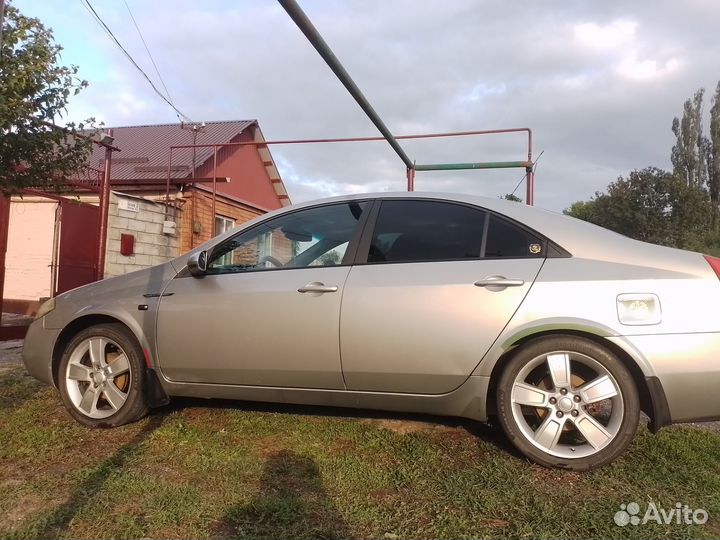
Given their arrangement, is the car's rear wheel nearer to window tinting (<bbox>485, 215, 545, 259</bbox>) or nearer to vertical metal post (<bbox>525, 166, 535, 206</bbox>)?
window tinting (<bbox>485, 215, 545, 259</bbox>)

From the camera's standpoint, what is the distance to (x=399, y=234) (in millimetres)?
3561

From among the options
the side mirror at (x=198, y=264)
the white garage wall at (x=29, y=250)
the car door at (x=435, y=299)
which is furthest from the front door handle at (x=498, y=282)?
the white garage wall at (x=29, y=250)

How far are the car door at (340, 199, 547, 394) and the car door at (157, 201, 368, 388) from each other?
16 cm

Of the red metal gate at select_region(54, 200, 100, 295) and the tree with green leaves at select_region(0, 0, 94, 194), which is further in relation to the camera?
the red metal gate at select_region(54, 200, 100, 295)

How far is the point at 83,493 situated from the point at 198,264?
1.53 m

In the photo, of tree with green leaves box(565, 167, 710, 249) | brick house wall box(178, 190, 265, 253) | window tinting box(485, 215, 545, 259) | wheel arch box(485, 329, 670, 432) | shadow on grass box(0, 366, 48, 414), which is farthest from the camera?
tree with green leaves box(565, 167, 710, 249)

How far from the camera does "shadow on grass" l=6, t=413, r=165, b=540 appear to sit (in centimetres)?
241

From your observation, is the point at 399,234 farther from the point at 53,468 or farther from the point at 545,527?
the point at 53,468

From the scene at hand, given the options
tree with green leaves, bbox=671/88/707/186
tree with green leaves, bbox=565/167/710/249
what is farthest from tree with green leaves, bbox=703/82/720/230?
tree with green leaves, bbox=565/167/710/249

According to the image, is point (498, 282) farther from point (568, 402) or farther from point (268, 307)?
point (268, 307)

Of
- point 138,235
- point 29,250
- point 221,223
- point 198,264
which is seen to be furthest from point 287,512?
point 221,223

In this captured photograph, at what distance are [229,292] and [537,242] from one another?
2.00m

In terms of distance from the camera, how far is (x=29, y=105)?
16.6 ft

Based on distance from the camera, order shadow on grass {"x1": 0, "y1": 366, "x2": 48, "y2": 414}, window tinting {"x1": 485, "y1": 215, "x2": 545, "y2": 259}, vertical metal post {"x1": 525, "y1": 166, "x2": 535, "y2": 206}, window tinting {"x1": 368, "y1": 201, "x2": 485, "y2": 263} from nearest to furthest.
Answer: window tinting {"x1": 485, "y1": 215, "x2": 545, "y2": 259} → window tinting {"x1": 368, "y1": 201, "x2": 485, "y2": 263} → shadow on grass {"x1": 0, "y1": 366, "x2": 48, "y2": 414} → vertical metal post {"x1": 525, "y1": 166, "x2": 535, "y2": 206}
